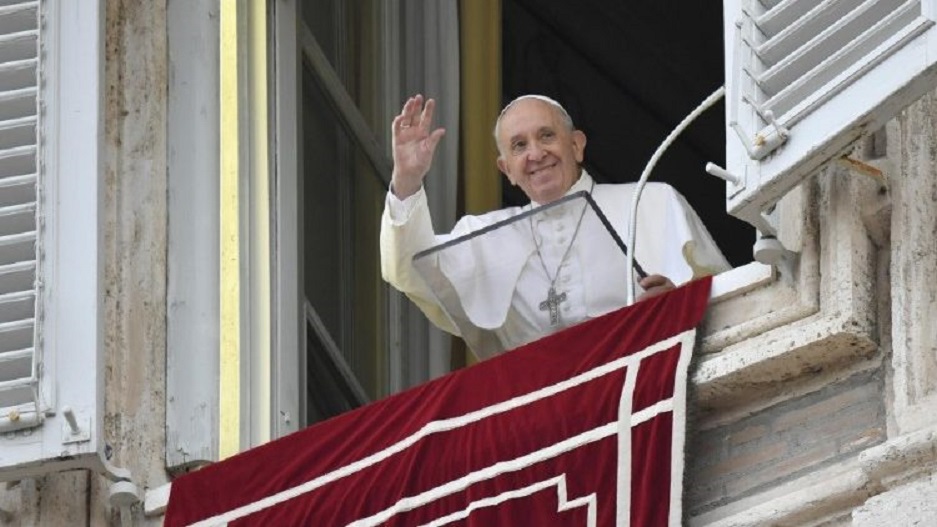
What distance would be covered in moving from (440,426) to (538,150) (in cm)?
104

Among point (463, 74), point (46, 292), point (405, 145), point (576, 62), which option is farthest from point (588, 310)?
point (576, 62)

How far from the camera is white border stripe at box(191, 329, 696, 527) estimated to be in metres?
8.05

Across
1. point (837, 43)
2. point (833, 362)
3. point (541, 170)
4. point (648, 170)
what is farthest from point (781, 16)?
point (541, 170)

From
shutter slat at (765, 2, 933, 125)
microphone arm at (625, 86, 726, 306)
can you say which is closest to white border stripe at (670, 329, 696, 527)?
microphone arm at (625, 86, 726, 306)

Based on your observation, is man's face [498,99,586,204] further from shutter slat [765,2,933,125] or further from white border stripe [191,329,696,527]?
shutter slat [765,2,933,125]

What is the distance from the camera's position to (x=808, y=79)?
7758 mm

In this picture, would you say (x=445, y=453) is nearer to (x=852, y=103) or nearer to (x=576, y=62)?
(x=852, y=103)

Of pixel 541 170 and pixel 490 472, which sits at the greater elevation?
pixel 541 170

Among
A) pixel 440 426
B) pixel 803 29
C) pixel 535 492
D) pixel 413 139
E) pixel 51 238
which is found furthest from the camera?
pixel 51 238

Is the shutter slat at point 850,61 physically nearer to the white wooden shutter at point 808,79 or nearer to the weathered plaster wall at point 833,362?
the white wooden shutter at point 808,79

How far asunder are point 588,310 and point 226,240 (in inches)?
31.3

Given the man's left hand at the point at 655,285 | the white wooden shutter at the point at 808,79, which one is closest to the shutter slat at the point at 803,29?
the white wooden shutter at the point at 808,79

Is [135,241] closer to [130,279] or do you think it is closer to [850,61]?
[130,279]

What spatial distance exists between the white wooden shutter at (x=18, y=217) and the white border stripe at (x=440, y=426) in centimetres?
46
